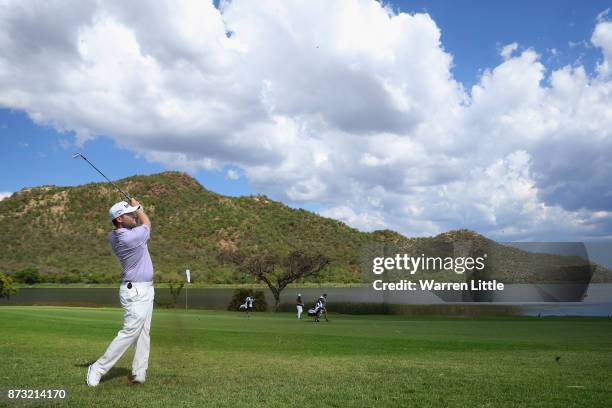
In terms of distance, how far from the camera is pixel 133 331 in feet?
31.5

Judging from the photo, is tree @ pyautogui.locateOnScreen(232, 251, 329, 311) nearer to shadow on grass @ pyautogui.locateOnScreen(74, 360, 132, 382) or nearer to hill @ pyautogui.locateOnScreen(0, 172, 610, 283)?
hill @ pyautogui.locateOnScreen(0, 172, 610, 283)

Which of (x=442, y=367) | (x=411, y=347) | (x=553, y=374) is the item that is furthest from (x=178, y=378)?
(x=411, y=347)

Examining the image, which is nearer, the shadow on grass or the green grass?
the green grass

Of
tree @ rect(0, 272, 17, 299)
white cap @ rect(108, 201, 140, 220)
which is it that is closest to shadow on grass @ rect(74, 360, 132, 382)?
white cap @ rect(108, 201, 140, 220)

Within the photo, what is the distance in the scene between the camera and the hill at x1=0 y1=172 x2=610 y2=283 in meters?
111

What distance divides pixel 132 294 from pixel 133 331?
60cm

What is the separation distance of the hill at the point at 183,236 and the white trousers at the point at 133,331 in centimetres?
9311

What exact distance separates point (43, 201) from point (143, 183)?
72.5 feet

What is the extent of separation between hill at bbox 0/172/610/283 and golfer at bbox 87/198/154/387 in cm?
9311

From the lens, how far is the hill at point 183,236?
111m

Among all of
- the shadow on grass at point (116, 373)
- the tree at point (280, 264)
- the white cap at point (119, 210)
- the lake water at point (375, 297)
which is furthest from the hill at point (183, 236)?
the white cap at point (119, 210)

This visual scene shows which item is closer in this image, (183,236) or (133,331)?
(133,331)

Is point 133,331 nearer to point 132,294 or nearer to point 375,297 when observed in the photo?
point 132,294

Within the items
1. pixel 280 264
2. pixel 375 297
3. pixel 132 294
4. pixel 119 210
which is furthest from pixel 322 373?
pixel 375 297
